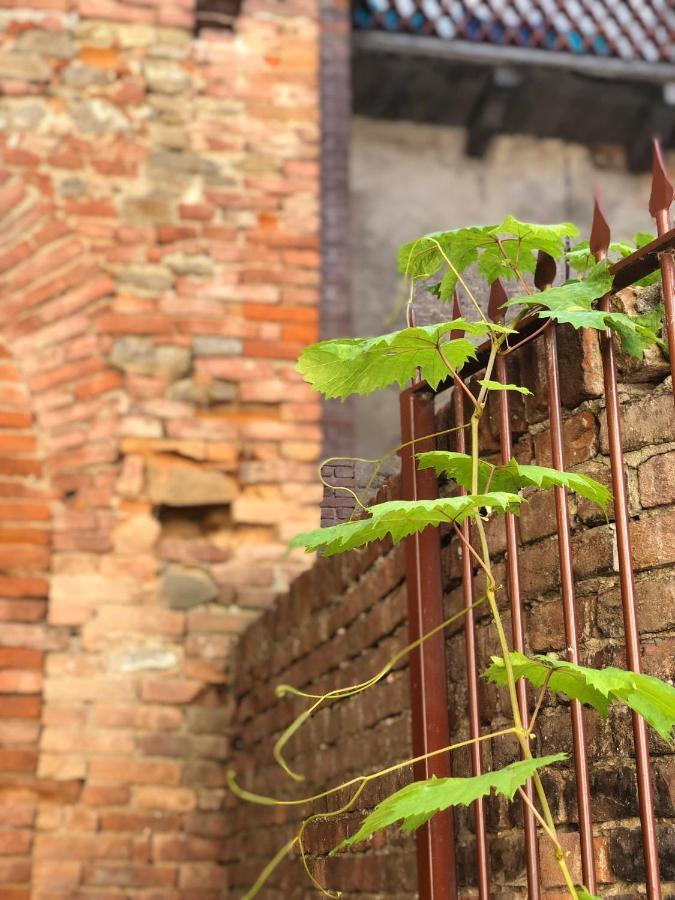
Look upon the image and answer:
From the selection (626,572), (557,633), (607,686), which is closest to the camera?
(607,686)

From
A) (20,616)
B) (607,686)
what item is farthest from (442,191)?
(607,686)

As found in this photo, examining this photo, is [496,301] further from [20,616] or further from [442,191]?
[442,191]

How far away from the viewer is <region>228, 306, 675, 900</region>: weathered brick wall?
147 centimetres

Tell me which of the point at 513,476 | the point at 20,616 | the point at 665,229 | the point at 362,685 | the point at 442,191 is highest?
the point at 442,191

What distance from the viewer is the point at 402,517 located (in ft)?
4.69

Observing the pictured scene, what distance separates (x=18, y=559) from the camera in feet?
12.6

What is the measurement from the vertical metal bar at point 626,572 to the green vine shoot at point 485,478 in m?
0.03

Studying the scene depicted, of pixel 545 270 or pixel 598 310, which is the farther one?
pixel 545 270

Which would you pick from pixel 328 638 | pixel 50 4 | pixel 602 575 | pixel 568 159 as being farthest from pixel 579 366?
pixel 568 159

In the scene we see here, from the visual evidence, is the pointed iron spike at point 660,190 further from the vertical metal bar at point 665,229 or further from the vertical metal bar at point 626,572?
the vertical metal bar at point 626,572

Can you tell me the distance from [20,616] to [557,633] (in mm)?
2551

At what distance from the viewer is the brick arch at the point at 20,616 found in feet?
11.7

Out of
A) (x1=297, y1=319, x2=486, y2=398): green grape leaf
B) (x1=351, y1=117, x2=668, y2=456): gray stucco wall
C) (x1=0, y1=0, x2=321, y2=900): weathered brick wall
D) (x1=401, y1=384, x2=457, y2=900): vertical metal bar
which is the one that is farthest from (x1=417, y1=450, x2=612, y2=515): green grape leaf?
(x1=351, y1=117, x2=668, y2=456): gray stucco wall

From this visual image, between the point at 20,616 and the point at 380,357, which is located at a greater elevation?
the point at 20,616
